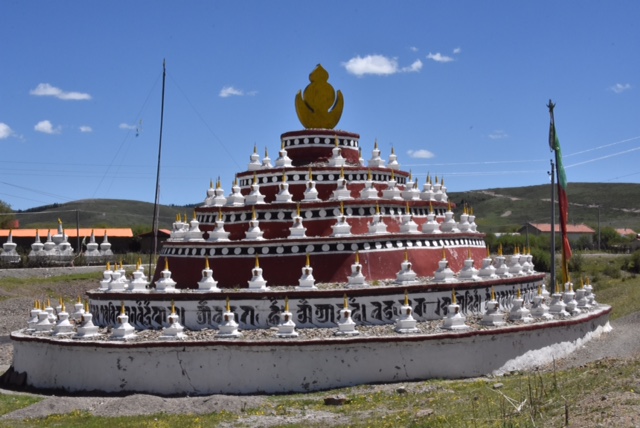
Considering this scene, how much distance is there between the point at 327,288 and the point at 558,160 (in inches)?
426

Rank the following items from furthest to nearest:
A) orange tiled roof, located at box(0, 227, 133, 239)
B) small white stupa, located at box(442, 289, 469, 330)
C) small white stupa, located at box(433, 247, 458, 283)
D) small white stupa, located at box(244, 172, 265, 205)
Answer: orange tiled roof, located at box(0, 227, 133, 239), small white stupa, located at box(244, 172, 265, 205), small white stupa, located at box(433, 247, 458, 283), small white stupa, located at box(442, 289, 469, 330)

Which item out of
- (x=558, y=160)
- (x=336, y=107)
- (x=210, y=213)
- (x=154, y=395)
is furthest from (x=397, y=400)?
(x=558, y=160)

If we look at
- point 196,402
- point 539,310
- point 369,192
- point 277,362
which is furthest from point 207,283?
point 539,310

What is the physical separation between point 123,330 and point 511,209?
294 feet

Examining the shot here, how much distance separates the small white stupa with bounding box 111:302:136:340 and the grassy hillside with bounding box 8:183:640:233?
69.2 metres

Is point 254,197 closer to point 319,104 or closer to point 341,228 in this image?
point 341,228

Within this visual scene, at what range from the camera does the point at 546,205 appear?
326 ft

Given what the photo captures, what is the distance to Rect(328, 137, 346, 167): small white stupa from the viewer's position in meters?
22.2

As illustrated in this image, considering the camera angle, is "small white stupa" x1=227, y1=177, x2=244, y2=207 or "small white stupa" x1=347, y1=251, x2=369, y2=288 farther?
"small white stupa" x1=227, y1=177, x2=244, y2=207

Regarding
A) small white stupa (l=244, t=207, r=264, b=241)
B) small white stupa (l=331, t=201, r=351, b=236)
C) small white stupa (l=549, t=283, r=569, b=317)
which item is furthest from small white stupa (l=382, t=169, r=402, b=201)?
small white stupa (l=549, t=283, r=569, b=317)

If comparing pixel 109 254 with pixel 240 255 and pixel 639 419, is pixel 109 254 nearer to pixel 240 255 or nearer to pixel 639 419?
pixel 240 255

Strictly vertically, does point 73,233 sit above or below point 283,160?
below

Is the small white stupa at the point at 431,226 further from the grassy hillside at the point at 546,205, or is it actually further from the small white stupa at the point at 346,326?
the grassy hillside at the point at 546,205

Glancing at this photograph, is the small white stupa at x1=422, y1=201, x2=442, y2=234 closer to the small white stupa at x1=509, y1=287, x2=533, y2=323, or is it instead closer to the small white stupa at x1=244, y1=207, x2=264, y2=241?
the small white stupa at x1=509, y1=287, x2=533, y2=323
